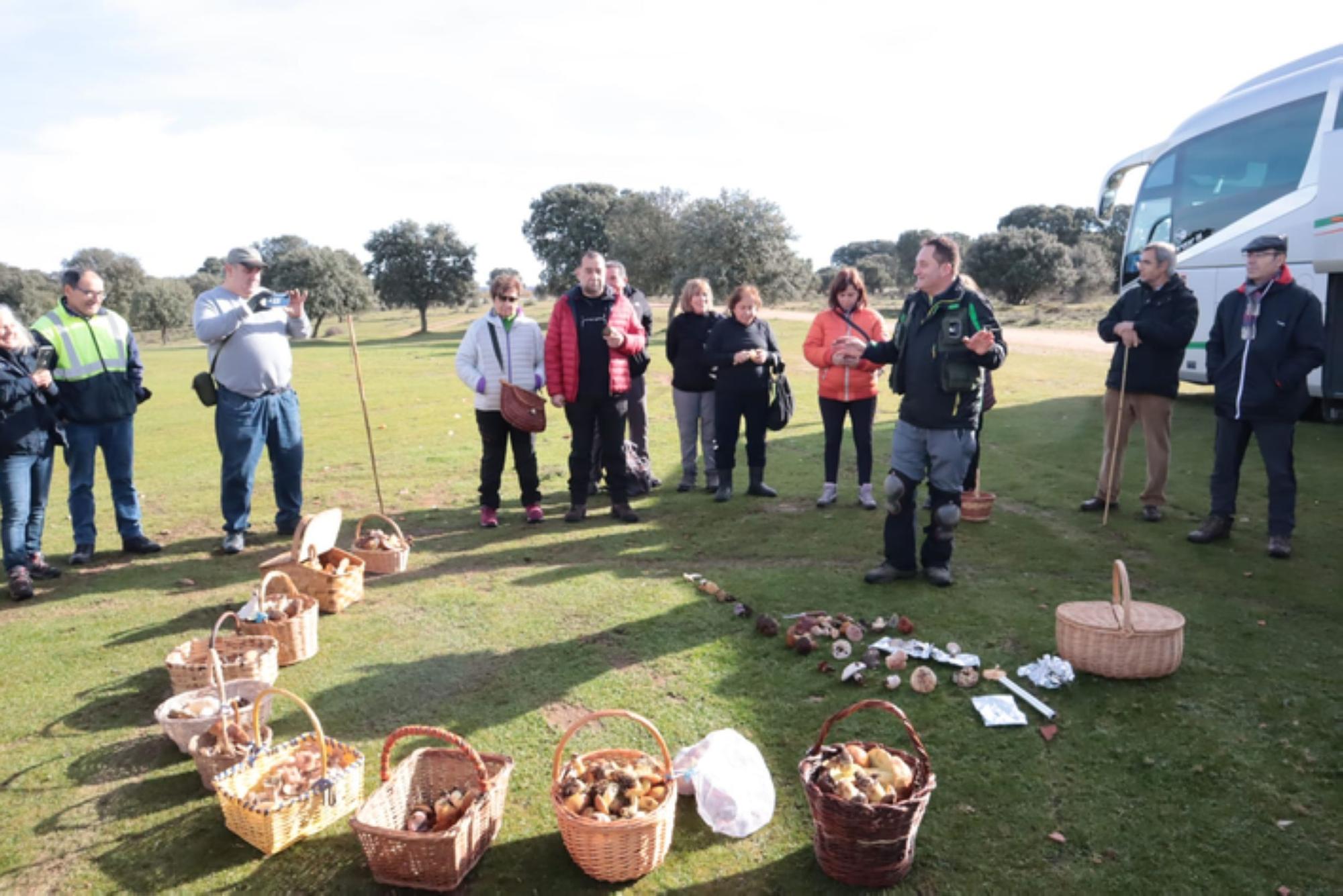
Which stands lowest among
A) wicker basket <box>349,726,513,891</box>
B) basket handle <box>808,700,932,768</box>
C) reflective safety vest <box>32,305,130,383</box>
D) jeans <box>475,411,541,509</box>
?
wicker basket <box>349,726,513,891</box>

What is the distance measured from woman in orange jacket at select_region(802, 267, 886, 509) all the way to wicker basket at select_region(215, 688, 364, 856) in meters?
4.99

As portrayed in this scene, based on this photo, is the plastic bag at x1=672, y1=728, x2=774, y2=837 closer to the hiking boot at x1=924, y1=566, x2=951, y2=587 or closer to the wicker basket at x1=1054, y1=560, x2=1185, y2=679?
the wicker basket at x1=1054, y1=560, x2=1185, y2=679

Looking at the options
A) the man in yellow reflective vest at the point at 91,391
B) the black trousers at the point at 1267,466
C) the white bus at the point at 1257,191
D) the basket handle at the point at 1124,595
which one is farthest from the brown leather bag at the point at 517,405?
the white bus at the point at 1257,191

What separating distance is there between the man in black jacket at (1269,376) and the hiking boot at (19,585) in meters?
9.04

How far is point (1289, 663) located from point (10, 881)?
612 centimetres

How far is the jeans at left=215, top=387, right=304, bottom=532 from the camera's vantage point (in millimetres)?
6699

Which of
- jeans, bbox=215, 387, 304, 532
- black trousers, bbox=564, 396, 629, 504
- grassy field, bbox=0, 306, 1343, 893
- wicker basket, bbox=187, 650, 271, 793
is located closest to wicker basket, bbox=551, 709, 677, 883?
grassy field, bbox=0, 306, 1343, 893

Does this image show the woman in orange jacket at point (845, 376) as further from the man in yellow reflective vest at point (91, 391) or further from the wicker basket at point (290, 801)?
the man in yellow reflective vest at point (91, 391)

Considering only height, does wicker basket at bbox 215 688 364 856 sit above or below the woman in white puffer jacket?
below

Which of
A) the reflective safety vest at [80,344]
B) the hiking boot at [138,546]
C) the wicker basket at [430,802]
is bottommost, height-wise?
the wicker basket at [430,802]

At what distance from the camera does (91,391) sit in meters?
6.50

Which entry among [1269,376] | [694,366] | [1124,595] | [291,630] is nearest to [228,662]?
[291,630]

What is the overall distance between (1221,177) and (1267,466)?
283 inches

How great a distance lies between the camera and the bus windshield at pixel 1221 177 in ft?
33.7
